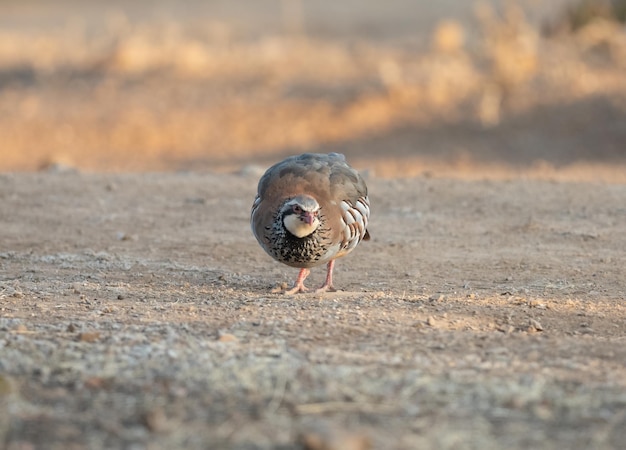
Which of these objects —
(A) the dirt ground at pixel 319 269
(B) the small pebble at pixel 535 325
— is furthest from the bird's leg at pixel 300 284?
(B) the small pebble at pixel 535 325

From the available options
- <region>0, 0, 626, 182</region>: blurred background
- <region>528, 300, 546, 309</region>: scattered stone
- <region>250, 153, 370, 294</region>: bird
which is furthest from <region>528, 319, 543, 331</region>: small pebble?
<region>0, 0, 626, 182</region>: blurred background

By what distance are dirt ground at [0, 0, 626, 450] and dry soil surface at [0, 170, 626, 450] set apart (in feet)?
0.06

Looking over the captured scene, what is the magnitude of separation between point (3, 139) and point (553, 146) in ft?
24.8

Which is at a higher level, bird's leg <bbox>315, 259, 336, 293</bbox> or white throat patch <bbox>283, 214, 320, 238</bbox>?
white throat patch <bbox>283, 214, 320, 238</bbox>

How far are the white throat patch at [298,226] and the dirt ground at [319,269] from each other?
1.34ft

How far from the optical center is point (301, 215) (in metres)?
6.11

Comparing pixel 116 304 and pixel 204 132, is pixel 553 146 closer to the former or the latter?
pixel 204 132

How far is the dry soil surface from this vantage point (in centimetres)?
399

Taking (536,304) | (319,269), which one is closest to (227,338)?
(536,304)

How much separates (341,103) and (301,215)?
9.15m

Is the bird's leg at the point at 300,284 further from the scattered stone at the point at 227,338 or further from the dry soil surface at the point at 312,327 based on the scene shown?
the scattered stone at the point at 227,338

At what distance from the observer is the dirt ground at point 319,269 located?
4133 mm

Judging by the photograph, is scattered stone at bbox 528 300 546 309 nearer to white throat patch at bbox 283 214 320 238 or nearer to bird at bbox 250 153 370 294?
bird at bbox 250 153 370 294

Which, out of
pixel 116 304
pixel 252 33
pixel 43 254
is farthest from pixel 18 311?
pixel 252 33
